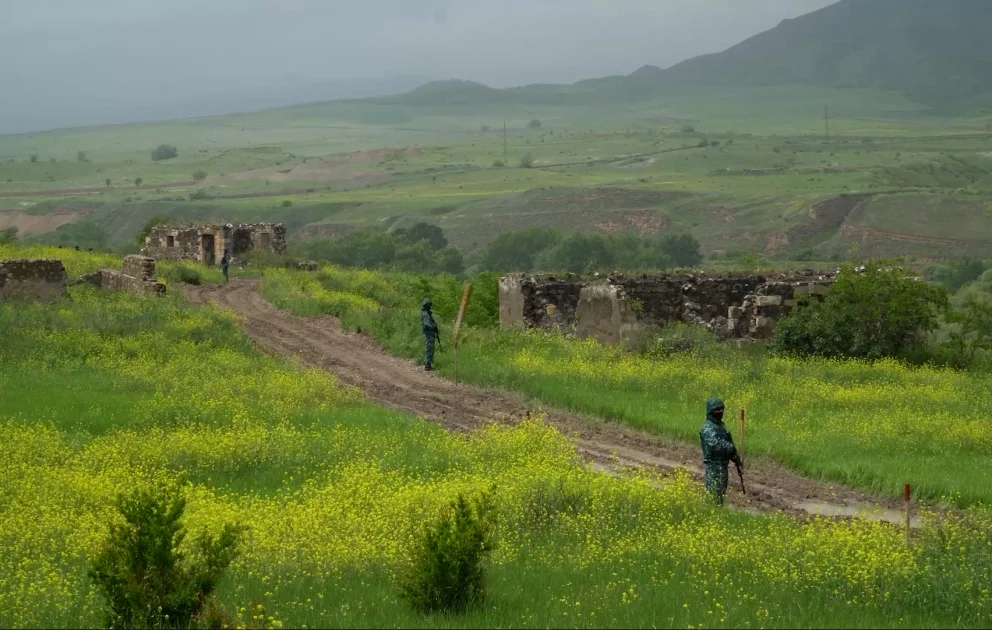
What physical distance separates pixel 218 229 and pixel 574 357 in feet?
82.4

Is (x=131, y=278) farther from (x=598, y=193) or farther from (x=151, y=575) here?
(x=598, y=193)

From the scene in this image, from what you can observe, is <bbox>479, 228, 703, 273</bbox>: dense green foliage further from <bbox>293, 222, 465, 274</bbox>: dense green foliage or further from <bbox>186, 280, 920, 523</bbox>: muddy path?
<bbox>186, 280, 920, 523</bbox>: muddy path

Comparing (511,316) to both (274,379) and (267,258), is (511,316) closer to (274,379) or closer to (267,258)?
(274,379)

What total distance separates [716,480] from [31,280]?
19.6 meters

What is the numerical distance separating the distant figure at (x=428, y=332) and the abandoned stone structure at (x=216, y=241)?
22.8 metres

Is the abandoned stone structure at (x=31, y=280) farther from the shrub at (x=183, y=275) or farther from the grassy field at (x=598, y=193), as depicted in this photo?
the grassy field at (x=598, y=193)

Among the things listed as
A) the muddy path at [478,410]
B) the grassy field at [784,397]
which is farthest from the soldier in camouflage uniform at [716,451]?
the grassy field at [784,397]

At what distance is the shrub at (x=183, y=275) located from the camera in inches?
1501

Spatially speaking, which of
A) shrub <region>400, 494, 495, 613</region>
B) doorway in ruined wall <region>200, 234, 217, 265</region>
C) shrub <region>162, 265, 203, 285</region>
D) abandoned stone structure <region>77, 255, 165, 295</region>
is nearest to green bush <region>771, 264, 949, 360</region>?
abandoned stone structure <region>77, 255, 165, 295</region>

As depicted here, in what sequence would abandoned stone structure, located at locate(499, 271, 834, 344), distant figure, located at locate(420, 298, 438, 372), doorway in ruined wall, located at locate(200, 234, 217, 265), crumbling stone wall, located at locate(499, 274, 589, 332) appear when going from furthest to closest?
doorway in ruined wall, located at locate(200, 234, 217, 265) → crumbling stone wall, located at locate(499, 274, 589, 332) → abandoned stone structure, located at locate(499, 271, 834, 344) → distant figure, located at locate(420, 298, 438, 372)

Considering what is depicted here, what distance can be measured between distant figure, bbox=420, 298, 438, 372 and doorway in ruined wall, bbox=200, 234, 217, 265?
23.6 metres

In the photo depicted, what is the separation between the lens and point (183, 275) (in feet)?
127

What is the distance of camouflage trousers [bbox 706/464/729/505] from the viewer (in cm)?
1401

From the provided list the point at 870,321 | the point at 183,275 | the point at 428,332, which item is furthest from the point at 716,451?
the point at 183,275
